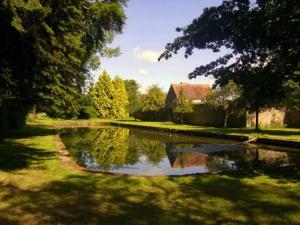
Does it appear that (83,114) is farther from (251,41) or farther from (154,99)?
(251,41)

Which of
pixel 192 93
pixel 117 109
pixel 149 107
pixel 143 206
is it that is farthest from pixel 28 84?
pixel 117 109

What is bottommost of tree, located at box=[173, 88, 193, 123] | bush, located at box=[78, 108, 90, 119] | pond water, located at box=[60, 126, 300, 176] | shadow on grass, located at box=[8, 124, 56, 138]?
pond water, located at box=[60, 126, 300, 176]

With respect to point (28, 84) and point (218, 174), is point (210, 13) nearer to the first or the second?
point (218, 174)

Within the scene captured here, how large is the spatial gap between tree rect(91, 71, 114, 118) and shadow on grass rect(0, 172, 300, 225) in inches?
2344

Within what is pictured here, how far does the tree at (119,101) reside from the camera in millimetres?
70125

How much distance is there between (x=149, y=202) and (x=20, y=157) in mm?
7696

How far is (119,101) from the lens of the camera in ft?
234

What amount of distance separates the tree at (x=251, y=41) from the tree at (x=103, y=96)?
194ft

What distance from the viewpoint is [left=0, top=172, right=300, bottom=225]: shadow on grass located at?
6383 mm

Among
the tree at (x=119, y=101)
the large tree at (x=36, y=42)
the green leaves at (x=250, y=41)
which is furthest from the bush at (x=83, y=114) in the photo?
the green leaves at (x=250, y=41)

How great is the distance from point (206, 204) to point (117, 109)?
63.8 meters

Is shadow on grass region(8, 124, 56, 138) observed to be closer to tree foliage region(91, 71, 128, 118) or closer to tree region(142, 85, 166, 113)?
tree region(142, 85, 166, 113)

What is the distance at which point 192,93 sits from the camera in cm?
6353

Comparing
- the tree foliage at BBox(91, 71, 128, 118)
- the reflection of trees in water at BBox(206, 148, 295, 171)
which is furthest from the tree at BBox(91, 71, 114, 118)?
the reflection of trees in water at BBox(206, 148, 295, 171)
